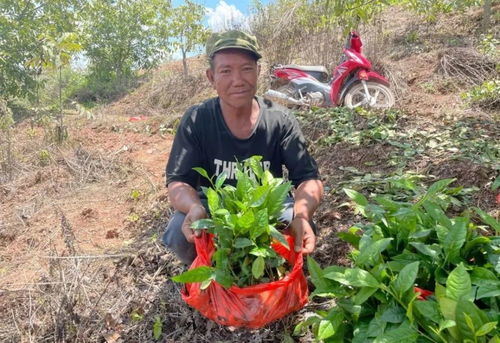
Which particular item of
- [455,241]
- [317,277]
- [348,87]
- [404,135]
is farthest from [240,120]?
[348,87]

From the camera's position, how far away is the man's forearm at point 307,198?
72.1 inches

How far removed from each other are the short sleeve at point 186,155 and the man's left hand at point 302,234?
2.00 ft

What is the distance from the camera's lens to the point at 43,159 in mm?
4988

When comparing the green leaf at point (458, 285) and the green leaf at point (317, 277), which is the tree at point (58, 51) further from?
the green leaf at point (458, 285)

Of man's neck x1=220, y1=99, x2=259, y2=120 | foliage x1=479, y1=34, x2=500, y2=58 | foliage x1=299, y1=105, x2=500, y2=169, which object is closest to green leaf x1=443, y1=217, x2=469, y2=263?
man's neck x1=220, y1=99, x2=259, y2=120

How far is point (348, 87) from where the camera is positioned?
5102mm

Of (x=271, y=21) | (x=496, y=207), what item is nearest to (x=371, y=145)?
(x=496, y=207)

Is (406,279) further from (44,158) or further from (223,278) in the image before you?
(44,158)

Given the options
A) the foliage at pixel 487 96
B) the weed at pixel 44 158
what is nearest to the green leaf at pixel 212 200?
the foliage at pixel 487 96

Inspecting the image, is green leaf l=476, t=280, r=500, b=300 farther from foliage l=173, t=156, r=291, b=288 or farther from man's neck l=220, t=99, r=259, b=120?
man's neck l=220, t=99, r=259, b=120

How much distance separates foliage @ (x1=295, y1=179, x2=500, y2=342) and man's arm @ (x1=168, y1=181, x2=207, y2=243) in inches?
22.4

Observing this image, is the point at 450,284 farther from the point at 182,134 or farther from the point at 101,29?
the point at 101,29

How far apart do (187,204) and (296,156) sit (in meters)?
0.61

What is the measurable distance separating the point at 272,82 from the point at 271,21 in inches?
80.3
